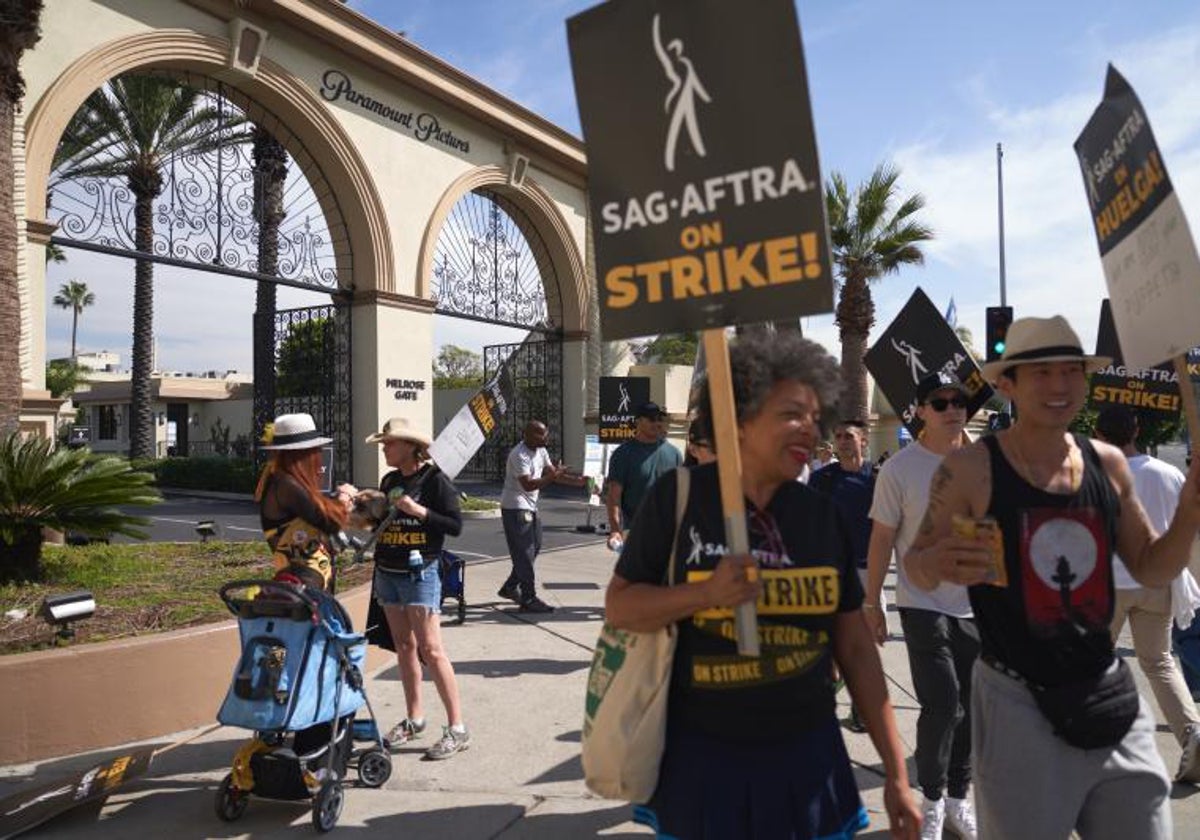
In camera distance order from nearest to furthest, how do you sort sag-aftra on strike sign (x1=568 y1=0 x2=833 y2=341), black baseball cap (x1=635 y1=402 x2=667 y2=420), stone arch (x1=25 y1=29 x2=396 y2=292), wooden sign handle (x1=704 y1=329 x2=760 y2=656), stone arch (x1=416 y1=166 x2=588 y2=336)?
wooden sign handle (x1=704 y1=329 x2=760 y2=656)
sag-aftra on strike sign (x1=568 y1=0 x2=833 y2=341)
black baseball cap (x1=635 y1=402 x2=667 y2=420)
stone arch (x1=25 y1=29 x2=396 y2=292)
stone arch (x1=416 y1=166 x2=588 y2=336)

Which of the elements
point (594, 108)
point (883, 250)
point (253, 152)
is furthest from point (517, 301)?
point (594, 108)

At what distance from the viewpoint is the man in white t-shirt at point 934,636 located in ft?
12.0

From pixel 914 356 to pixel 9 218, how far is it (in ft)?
23.1

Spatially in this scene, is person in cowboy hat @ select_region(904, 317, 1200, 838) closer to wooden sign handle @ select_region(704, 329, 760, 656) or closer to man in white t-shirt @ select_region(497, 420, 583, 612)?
wooden sign handle @ select_region(704, 329, 760, 656)

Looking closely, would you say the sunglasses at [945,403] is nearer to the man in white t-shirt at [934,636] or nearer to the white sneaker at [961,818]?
the man in white t-shirt at [934,636]

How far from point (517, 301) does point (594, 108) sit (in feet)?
63.4

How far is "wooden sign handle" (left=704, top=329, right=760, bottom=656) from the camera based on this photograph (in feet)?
6.64

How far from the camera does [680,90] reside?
2.24 meters

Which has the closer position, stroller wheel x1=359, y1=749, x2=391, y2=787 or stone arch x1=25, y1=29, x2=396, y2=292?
stroller wheel x1=359, y1=749, x2=391, y2=787

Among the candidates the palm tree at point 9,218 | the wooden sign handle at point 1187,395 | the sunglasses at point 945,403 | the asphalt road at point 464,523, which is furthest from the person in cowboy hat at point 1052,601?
the asphalt road at point 464,523

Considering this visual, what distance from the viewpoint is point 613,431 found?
48.1ft

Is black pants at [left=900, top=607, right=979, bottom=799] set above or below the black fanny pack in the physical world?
below

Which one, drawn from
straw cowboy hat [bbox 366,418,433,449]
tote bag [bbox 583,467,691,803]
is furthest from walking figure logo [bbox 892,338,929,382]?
tote bag [bbox 583,467,691,803]

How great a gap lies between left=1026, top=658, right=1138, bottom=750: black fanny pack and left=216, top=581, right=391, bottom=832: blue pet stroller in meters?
2.84
